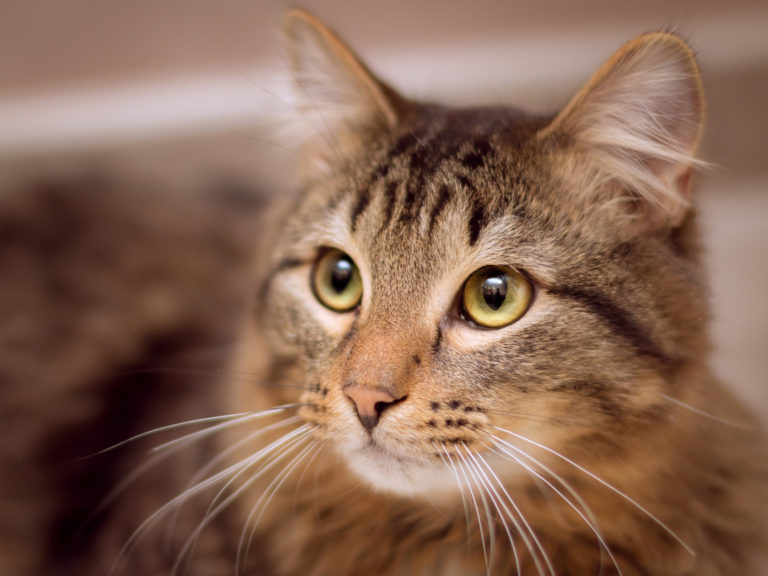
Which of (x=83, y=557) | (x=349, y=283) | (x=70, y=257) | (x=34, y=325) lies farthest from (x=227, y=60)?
(x=83, y=557)

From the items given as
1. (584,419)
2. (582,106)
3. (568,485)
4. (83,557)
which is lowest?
(83,557)

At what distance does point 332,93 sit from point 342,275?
0.32 m

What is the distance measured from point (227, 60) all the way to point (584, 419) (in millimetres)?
1466

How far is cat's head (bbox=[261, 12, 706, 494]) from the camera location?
0.85 metres

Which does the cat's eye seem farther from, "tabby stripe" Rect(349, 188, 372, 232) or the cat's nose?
the cat's nose

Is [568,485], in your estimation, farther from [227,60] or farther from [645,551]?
[227,60]

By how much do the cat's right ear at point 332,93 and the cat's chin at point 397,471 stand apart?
474mm

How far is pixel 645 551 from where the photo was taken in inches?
38.6

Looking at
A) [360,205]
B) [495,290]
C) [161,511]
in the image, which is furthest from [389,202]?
[161,511]

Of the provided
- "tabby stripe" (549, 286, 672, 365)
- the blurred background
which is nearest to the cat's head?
"tabby stripe" (549, 286, 672, 365)

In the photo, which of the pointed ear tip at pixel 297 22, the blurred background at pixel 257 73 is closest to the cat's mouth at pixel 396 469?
the pointed ear tip at pixel 297 22

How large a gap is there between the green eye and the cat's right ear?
1.03ft

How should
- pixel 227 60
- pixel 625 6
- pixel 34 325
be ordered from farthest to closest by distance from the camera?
pixel 227 60 → pixel 625 6 → pixel 34 325

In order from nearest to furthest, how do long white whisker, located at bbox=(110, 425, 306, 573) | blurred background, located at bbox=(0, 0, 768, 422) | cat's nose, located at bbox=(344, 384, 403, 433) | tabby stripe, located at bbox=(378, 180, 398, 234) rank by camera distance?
cat's nose, located at bbox=(344, 384, 403, 433) < tabby stripe, located at bbox=(378, 180, 398, 234) < long white whisker, located at bbox=(110, 425, 306, 573) < blurred background, located at bbox=(0, 0, 768, 422)
